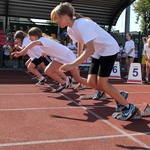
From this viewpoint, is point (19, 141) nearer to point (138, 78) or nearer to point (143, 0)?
point (138, 78)

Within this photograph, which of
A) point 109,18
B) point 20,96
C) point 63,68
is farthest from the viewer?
point 109,18

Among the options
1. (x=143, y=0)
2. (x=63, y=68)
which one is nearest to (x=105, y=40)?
(x=63, y=68)

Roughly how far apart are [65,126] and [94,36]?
152 centimetres

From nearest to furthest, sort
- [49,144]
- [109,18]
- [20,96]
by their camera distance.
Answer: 1. [49,144]
2. [20,96]
3. [109,18]

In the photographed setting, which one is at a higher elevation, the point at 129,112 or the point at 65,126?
the point at 129,112

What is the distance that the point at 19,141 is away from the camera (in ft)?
12.9

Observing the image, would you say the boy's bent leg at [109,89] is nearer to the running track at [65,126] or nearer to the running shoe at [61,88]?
A: the running track at [65,126]

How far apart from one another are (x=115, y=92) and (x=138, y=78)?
6.54 metres

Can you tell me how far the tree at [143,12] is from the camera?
5541cm

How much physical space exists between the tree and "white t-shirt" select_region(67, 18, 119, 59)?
52.3 m

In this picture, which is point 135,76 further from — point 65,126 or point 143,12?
point 143,12

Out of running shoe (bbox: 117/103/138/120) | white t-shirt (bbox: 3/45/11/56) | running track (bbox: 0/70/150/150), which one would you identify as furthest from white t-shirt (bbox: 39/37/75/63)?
white t-shirt (bbox: 3/45/11/56)

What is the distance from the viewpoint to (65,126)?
15.4 feet

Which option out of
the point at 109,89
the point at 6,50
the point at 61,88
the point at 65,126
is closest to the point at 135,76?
the point at 61,88
